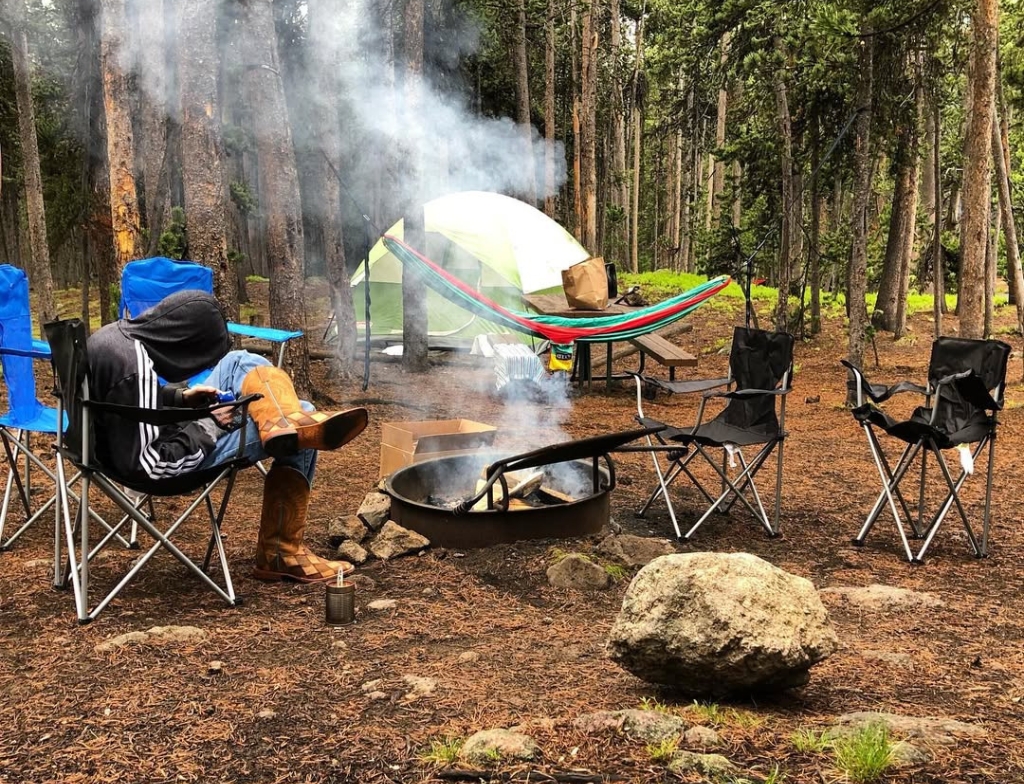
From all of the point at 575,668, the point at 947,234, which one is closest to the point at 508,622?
the point at 575,668

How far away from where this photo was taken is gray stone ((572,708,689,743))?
174 centimetres

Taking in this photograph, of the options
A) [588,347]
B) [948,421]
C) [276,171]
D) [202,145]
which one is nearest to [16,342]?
[202,145]

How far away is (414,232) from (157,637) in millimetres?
5855

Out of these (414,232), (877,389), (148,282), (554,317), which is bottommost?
(877,389)

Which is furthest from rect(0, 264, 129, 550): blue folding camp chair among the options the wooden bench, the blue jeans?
the wooden bench

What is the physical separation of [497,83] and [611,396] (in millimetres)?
9991

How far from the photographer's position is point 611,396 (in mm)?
7711

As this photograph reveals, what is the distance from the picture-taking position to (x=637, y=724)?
1.77m

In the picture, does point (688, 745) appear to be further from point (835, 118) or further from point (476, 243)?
point (476, 243)

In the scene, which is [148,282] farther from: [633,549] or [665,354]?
[665,354]

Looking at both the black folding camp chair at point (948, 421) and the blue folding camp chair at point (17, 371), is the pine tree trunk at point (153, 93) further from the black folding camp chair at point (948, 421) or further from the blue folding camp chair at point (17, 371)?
the black folding camp chair at point (948, 421)

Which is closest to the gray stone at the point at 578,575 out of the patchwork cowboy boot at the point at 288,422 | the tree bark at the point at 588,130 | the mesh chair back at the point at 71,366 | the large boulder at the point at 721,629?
the patchwork cowboy boot at the point at 288,422

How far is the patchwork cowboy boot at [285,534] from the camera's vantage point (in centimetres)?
299

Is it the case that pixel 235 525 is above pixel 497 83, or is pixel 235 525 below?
below
